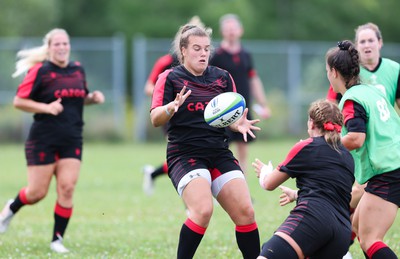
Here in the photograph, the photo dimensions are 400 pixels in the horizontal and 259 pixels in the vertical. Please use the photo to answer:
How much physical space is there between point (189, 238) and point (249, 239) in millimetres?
470

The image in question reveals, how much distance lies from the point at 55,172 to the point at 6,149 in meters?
13.7

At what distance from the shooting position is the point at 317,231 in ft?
15.5

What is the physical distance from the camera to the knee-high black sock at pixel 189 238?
5.46 meters

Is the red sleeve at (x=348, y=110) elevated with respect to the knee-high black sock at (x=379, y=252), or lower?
elevated

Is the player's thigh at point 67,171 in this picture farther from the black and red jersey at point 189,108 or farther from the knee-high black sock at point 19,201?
the black and red jersey at point 189,108

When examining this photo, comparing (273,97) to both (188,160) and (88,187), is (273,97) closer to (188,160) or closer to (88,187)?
(88,187)

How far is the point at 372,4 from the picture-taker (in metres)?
33.6

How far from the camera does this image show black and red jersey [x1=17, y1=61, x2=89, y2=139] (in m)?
7.48

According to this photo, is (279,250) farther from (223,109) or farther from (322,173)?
(223,109)

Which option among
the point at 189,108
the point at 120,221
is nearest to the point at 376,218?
the point at 189,108

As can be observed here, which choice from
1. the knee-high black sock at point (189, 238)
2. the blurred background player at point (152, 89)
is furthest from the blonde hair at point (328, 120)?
the blurred background player at point (152, 89)

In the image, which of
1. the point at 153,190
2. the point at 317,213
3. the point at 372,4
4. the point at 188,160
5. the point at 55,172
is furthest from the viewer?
the point at 372,4

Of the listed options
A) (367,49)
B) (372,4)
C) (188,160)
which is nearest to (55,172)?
(188,160)

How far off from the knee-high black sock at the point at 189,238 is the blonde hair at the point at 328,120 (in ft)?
3.87
